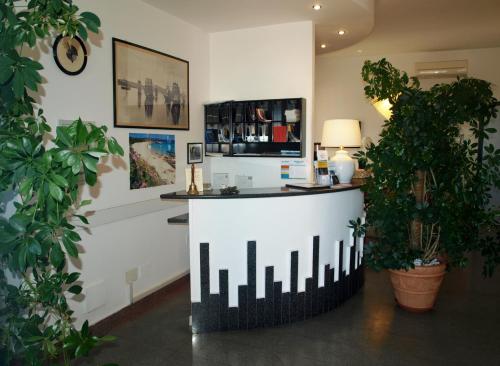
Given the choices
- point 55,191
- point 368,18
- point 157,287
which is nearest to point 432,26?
point 368,18

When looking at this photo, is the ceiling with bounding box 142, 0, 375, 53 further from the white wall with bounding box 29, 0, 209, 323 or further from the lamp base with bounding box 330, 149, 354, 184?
the lamp base with bounding box 330, 149, 354, 184

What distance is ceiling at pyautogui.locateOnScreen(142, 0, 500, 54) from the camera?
422 centimetres

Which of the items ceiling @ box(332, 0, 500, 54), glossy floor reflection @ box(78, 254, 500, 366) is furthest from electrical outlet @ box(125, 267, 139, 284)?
ceiling @ box(332, 0, 500, 54)

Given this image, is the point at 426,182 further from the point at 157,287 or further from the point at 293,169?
the point at 157,287

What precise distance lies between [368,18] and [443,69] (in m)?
3.10

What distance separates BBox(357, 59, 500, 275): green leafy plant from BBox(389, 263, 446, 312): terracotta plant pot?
4.6 inches

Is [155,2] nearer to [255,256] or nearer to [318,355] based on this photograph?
[255,256]

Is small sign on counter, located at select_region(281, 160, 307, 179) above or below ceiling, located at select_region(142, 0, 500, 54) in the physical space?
below

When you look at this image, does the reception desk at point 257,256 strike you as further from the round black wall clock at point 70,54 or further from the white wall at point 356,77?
the white wall at point 356,77

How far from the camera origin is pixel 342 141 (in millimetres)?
4332

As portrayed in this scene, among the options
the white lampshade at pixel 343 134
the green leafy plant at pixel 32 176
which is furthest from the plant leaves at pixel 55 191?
the white lampshade at pixel 343 134

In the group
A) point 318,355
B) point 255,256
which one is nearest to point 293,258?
point 255,256

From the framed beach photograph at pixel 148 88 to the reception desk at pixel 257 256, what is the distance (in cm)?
115

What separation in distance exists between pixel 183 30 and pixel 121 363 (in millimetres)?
3481
